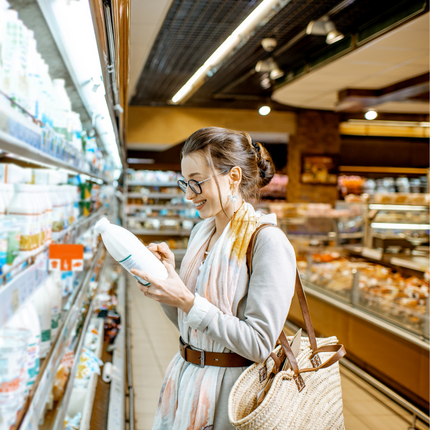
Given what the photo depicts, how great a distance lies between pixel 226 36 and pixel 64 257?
4.61 m

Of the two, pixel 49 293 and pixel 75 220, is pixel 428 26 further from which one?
pixel 49 293

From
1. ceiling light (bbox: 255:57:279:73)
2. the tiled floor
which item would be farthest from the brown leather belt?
ceiling light (bbox: 255:57:279:73)

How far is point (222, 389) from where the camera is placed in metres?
1.20

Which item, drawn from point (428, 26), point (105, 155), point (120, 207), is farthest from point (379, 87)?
point (120, 207)

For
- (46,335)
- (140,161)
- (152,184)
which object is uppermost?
(140,161)

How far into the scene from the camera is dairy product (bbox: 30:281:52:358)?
1.47 m

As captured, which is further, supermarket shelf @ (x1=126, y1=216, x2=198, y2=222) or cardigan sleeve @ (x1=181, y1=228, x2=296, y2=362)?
supermarket shelf @ (x1=126, y1=216, x2=198, y2=222)

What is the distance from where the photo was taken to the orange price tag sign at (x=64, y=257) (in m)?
1.45

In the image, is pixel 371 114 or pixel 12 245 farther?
pixel 371 114

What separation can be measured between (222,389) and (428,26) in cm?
401

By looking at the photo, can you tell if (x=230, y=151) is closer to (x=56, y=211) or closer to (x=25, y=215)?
(x=25, y=215)

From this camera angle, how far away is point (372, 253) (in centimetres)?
504

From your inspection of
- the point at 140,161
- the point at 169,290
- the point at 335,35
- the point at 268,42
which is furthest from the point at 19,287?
the point at 140,161

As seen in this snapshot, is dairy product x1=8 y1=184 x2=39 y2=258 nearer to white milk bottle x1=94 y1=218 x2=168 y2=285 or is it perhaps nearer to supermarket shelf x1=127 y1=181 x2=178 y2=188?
white milk bottle x1=94 y1=218 x2=168 y2=285
